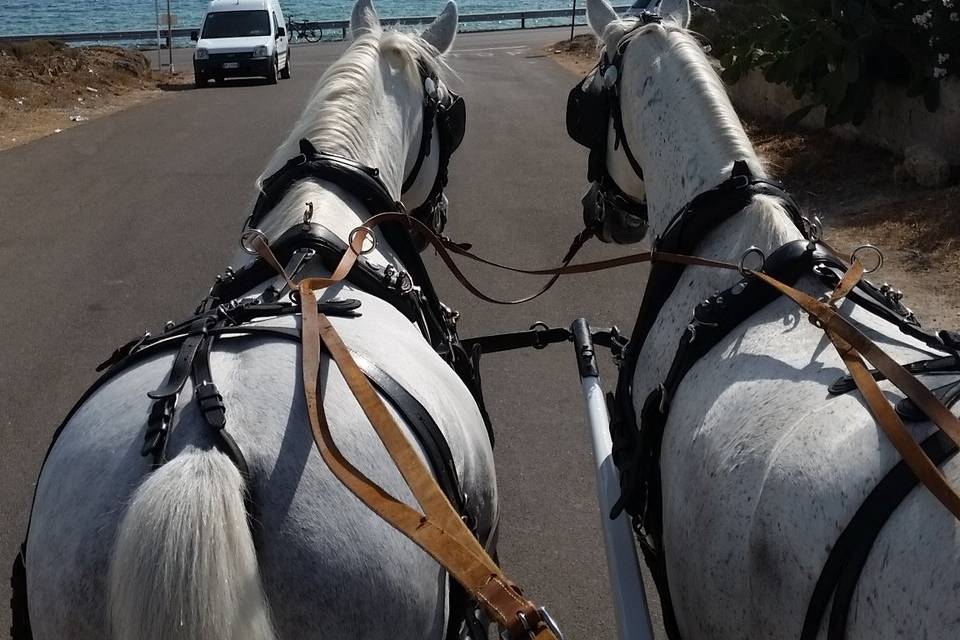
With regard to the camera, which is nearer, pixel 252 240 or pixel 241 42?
pixel 252 240

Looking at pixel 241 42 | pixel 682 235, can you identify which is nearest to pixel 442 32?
pixel 682 235

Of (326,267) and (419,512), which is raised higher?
(326,267)

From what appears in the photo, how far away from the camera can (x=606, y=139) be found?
12.1 feet

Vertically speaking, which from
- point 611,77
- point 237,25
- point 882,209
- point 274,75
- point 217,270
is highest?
point 611,77

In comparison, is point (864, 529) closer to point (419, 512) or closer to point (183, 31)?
point (419, 512)

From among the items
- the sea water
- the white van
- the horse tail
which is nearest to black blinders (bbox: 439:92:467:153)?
the horse tail

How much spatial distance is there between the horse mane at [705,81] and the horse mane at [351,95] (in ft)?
2.50

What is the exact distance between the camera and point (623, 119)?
139 inches

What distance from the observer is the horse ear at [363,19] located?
12.8ft

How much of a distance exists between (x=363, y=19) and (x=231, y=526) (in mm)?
2816

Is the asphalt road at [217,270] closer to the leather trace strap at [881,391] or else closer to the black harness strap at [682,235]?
the black harness strap at [682,235]

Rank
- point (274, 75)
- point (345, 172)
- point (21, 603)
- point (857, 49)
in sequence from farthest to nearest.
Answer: point (274, 75), point (857, 49), point (345, 172), point (21, 603)

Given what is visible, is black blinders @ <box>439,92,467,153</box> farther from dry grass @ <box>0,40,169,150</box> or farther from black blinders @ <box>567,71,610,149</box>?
dry grass @ <box>0,40,169,150</box>

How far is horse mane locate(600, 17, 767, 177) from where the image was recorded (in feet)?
9.69
